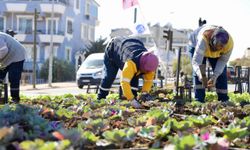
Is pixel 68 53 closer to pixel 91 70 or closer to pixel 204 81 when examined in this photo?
pixel 91 70

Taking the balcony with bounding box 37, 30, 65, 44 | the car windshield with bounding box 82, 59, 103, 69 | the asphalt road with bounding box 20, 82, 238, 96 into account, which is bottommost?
the asphalt road with bounding box 20, 82, 238, 96

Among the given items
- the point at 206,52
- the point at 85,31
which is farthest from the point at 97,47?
the point at 206,52

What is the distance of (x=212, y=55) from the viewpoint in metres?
7.20

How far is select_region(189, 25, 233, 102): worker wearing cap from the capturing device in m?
6.62

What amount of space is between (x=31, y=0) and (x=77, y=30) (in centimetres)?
691

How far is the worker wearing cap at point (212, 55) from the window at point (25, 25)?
134ft

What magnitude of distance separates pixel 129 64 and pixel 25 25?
41.4 metres

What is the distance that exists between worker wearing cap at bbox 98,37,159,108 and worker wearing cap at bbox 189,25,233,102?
2.14ft

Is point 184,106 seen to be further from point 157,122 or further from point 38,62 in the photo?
point 38,62

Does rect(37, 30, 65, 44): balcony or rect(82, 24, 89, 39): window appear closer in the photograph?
rect(37, 30, 65, 44): balcony

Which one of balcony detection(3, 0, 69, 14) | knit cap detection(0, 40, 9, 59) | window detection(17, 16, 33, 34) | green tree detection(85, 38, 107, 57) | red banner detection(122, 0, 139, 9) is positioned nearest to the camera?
knit cap detection(0, 40, 9, 59)

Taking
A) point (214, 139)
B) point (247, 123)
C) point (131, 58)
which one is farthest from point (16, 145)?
point (131, 58)

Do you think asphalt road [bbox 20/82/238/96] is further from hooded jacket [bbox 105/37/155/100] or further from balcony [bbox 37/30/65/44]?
balcony [bbox 37/30/65/44]

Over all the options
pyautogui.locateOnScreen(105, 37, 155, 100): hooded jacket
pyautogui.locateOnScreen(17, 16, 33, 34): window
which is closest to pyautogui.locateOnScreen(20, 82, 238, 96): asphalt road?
pyautogui.locateOnScreen(105, 37, 155, 100): hooded jacket
